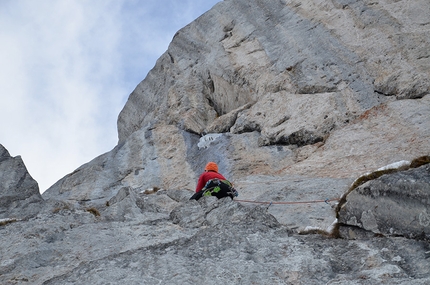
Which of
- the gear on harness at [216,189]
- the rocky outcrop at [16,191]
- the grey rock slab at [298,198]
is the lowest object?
the grey rock slab at [298,198]

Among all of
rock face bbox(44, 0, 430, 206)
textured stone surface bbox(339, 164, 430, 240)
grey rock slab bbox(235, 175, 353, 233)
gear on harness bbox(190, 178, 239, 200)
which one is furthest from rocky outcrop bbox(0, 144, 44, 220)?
textured stone surface bbox(339, 164, 430, 240)

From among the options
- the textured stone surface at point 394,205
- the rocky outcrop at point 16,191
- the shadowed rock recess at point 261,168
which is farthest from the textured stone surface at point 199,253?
the rocky outcrop at point 16,191

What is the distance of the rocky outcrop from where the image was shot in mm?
15516

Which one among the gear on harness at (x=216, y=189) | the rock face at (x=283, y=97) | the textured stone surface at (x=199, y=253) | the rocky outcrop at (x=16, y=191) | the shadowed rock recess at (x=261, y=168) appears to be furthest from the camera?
the rock face at (x=283, y=97)

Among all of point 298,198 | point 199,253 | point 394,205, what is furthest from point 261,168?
point 394,205

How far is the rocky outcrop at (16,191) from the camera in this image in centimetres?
1552

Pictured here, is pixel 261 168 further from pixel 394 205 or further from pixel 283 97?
pixel 394 205

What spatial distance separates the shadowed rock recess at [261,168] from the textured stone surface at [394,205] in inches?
0.9

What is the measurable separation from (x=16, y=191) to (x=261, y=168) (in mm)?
9536

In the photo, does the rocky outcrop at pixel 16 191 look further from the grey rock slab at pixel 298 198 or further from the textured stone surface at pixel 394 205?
the textured stone surface at pixel 394 205

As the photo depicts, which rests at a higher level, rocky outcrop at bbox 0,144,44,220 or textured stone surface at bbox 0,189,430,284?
rocky outcrop at bbox 0,144,44,220

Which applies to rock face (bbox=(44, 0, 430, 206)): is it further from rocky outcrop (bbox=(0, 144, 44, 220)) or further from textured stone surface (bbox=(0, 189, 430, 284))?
textured stone surface (bbox=(0, 189, 430, 284))

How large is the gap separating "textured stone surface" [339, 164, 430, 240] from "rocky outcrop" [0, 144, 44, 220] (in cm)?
903

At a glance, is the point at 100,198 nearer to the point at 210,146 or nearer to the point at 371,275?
the point at 210,146
